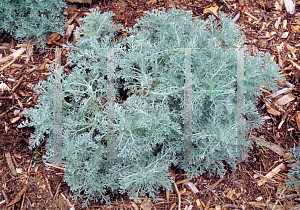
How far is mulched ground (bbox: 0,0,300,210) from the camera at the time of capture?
279cm

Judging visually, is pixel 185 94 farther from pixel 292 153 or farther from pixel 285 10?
pixel 285 10

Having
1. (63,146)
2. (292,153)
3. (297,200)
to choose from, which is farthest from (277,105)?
(63,146)

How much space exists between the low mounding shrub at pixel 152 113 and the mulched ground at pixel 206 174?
30 cm

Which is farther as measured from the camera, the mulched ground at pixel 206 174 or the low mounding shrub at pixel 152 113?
the mulched ground at pixel 206 174

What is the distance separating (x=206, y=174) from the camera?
2885 millimetres

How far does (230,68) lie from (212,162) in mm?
1104

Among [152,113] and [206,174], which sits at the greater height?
[152,113]

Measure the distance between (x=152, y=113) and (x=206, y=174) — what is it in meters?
1.15

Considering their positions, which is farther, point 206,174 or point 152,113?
point 206,174

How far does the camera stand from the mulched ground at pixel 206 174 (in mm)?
2785

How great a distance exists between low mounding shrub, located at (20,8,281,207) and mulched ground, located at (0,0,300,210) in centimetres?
30

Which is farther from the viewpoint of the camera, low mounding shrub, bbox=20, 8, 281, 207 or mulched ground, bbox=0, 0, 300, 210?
mulched ground, bbox=0, 0, 300, 210

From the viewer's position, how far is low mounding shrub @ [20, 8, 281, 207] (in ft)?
7.93

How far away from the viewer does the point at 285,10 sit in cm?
371
